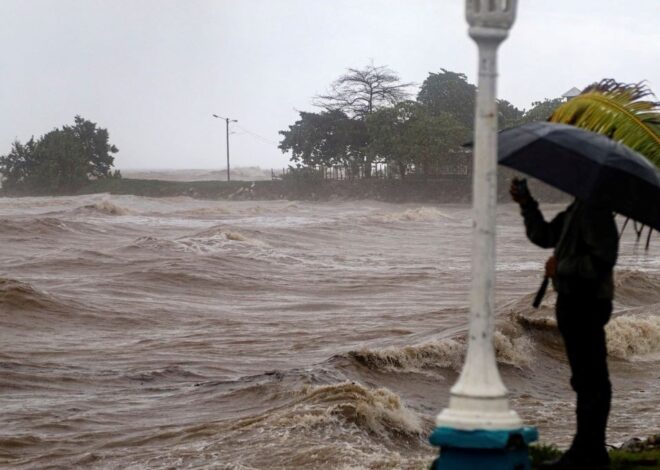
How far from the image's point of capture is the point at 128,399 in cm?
1155

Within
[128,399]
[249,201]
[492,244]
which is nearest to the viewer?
[492,244]

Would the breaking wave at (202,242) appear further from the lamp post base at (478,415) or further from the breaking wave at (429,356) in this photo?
the lamp post base at (478,415)

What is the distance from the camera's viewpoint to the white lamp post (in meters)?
3.95

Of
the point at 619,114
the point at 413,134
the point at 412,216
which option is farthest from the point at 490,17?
the point at 413,134

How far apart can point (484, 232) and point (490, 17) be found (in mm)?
718

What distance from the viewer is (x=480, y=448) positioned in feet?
12.7

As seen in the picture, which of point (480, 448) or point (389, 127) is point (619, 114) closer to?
point (480, 448)

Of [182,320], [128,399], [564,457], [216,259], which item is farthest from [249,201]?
[564,457]

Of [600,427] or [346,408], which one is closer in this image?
[600,427]

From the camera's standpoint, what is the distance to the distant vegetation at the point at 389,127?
6656 cm

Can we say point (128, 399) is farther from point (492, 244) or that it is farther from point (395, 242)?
point (395, 242)

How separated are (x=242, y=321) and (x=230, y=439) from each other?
27.8 ft

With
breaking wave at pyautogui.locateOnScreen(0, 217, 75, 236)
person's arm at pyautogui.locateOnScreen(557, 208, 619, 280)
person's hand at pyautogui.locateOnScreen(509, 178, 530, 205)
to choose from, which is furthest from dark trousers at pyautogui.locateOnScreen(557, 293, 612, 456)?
breaking wave at pyautogui.locateOnScreen(0, 217, 75, 236)

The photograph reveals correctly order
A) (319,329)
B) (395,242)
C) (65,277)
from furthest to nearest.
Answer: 1. (395,242)
2. (65,277)
3. (319,329)
